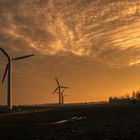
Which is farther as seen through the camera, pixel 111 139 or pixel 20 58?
pixel 20 58

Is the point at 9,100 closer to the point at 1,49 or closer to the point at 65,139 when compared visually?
the point at 1,49

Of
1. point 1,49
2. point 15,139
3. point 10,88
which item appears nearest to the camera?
point 15,139

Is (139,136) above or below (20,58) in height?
below

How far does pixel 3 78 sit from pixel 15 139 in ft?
324

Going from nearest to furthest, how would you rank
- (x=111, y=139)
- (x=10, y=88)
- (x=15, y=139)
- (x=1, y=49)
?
(x=111, y=139) < (x=15, y=139) < (x=10, y=88) < (x=1, y=49)

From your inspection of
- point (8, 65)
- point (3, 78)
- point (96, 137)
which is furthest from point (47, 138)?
point (3, 78)

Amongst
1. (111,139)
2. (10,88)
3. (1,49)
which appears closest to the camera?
(111,139)

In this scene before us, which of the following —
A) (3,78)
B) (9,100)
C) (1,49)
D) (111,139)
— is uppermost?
(1,49)

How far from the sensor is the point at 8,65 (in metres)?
118

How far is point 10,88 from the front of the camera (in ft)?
363

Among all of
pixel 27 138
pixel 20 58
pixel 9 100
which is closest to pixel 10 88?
pixel 9 100

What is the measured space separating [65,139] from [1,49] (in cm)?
9505

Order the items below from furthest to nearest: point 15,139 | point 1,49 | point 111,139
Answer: point 1,49, point 15,139, point 111,139

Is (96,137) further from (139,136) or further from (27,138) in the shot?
(27,138)
